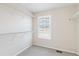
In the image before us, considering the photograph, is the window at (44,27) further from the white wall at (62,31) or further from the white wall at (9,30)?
the white wall at (9,30)

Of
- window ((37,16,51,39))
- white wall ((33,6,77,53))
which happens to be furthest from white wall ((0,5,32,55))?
white wall ((33,6,77,53))

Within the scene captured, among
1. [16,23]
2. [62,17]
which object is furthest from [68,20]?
[16,23]

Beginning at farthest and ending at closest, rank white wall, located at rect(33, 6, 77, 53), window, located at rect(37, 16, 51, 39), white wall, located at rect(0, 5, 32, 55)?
1. window, located at rect(37, 16, 51, 39)
2. white wall, located at rect(33, 6, 77, 53)
3. white wall, located at rect(0, 5, 32, 55)

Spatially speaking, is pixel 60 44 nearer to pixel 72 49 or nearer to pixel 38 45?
pixel 72 49

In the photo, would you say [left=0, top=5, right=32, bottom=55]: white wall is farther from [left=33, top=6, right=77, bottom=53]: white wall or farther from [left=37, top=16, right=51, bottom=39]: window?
[left=33, top=6, right=77, bottom=53]: white wall

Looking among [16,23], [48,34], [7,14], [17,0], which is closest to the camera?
[17,0]

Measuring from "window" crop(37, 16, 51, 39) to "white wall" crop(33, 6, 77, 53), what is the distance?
0.60 feet

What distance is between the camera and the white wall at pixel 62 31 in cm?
329

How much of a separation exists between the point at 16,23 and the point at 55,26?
5.34ft

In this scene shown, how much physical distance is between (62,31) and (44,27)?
861mm

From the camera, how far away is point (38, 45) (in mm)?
3926

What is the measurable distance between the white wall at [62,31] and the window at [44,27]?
7.2 inches

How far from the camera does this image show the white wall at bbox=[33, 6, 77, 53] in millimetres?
3291

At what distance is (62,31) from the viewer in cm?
353
